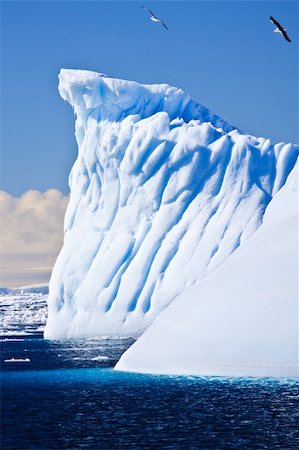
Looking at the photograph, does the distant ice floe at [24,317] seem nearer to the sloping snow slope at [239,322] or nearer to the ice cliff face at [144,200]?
the ice cliff face at [144,200]

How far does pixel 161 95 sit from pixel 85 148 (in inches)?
277

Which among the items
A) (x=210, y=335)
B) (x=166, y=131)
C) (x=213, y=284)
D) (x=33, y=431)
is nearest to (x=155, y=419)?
(x=33, y=431)

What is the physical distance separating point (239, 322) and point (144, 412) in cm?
808

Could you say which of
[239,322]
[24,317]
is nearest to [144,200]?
[239,322]

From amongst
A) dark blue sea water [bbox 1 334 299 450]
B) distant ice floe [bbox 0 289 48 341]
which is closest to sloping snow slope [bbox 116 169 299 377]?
dark blue sea water [bbox 1 334 299 450]

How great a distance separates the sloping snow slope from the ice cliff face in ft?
74.2

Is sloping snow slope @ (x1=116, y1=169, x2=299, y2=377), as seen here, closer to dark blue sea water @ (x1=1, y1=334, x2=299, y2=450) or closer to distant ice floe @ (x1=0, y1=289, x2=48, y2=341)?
dark blue sea water @ (x1=1, y1=334, x2=299, y2=450)

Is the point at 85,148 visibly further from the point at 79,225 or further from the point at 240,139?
the point at 240,139

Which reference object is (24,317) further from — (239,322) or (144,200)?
(239,322)

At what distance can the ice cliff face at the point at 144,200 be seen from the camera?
59.3 meters

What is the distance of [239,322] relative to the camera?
31984mm

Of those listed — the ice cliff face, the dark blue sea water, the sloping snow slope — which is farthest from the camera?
the ice cliff face

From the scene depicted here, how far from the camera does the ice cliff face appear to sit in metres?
59.3

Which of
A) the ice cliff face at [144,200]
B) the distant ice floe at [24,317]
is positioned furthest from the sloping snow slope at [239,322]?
the distant ice floe at [24,317]
